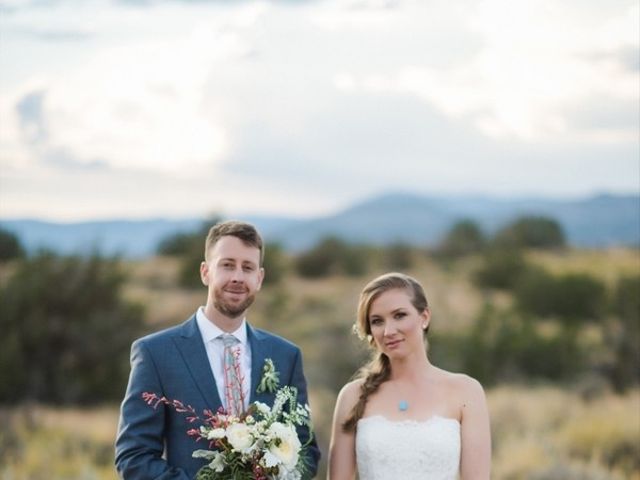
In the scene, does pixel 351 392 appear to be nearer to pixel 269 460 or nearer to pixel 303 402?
pixel 303 402

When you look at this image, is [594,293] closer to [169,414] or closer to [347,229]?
[169,414]

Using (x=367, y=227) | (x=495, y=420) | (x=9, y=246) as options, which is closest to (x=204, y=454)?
(x=495, y=420)

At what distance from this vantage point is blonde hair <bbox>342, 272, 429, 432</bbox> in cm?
496

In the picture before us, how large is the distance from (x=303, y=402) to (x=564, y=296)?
26.1m

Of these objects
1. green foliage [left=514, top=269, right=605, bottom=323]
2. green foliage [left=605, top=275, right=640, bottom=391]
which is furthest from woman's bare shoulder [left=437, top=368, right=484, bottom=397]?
green foliage [left=514, top=269, right=605, bottom=323]

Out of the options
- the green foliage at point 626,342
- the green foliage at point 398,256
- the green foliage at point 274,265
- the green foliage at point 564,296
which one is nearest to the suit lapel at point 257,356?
the green foliage at point 626,342

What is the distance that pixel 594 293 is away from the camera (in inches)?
1174

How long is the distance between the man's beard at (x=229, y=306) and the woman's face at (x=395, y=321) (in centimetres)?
63

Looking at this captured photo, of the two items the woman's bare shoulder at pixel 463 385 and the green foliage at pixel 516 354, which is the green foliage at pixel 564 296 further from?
the woman's bare shoulder at pixel 463 385

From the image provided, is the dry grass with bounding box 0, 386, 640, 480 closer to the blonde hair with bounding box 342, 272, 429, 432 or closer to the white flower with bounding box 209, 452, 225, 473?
the blonde hair with bounding box 342, 272, 429, 432

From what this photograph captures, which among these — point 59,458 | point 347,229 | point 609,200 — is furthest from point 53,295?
point 347,229

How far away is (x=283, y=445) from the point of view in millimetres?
4234

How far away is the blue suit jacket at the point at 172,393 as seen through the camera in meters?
4.52

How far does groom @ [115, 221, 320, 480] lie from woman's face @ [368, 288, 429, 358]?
43 centimetres
